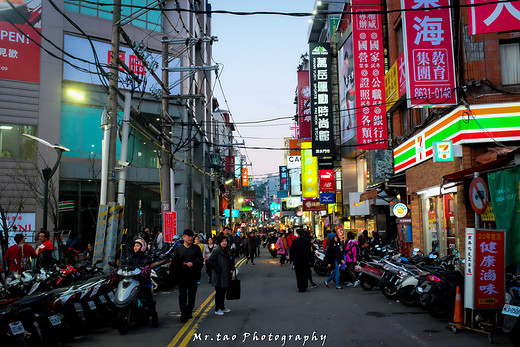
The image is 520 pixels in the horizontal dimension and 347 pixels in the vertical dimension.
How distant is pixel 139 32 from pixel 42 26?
20.5 feet

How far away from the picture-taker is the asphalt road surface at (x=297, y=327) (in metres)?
7.62

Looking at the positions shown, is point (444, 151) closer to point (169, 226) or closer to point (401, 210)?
point (401, 210)

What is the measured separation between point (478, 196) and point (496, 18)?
271 inches

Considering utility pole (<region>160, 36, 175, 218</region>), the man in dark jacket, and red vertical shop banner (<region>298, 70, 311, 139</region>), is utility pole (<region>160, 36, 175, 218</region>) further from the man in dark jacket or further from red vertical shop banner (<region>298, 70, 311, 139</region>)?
red vertical shop banner (<region>298, 70, 311, 139</region>)

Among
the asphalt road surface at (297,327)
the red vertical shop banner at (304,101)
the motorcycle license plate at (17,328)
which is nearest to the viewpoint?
the motorcycle license plate at (17,328)

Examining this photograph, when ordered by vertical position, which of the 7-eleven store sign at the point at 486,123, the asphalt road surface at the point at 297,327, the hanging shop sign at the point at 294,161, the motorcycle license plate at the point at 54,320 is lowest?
the asphalt road surface at the point at 297,327

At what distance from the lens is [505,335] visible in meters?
8.02

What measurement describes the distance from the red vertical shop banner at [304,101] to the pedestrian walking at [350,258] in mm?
25480

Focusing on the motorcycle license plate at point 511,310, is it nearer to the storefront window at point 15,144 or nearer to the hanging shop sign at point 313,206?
the storefront window at point 15,144

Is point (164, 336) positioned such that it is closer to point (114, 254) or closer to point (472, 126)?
point (114, 254)

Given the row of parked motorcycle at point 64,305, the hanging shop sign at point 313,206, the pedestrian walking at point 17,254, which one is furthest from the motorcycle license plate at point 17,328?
the hanging shop sign at point 313,206

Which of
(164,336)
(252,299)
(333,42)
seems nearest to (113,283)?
(164,336)

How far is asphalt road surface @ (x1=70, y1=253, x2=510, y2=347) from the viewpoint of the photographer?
7621 mm

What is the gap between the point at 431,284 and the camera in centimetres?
950
